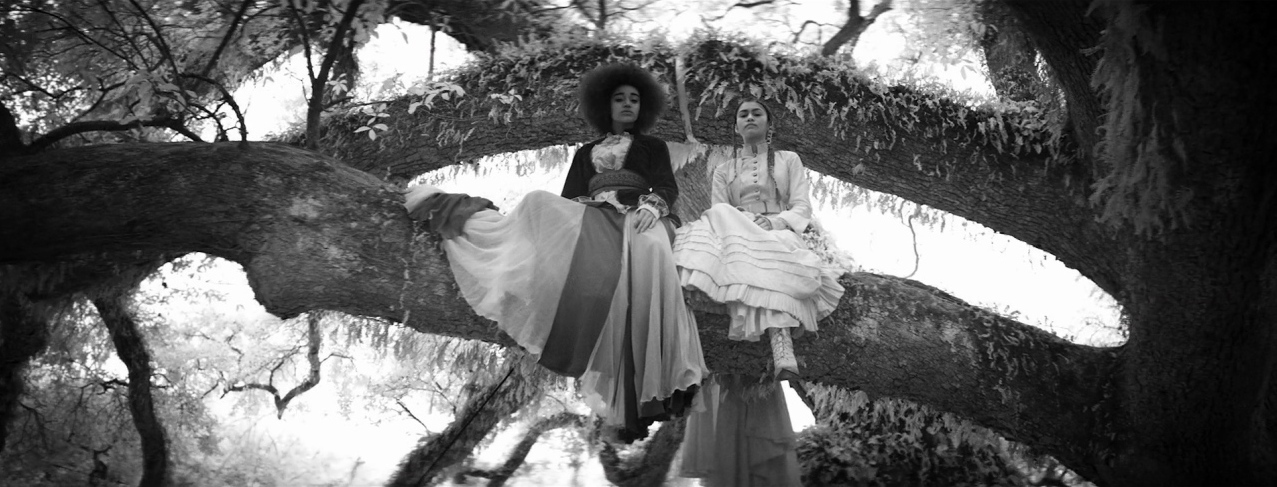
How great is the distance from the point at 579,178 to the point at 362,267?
60.9 inches

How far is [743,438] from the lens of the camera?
473cm

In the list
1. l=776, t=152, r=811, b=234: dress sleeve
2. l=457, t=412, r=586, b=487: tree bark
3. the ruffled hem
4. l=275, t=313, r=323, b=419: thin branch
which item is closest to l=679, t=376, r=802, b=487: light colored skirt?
the ruffled hem

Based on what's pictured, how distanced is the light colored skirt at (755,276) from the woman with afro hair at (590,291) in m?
0.13

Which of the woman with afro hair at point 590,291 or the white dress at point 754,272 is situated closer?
the woman with afro hair at point 590,291

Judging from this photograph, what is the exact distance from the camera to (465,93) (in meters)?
5.88

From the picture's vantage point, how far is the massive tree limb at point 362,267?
13.8ft

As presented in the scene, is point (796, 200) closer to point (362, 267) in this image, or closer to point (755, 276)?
point (755, 276)

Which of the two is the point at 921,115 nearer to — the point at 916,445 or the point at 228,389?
the point at 916,445

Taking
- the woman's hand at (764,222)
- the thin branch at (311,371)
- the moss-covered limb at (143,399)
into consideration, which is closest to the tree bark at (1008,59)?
the woman's hand at (764,222)

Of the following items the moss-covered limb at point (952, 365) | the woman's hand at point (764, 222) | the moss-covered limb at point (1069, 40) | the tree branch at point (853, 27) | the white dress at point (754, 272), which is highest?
the tree branch at point (853, 27)

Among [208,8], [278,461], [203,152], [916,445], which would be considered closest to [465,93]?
[203,152]

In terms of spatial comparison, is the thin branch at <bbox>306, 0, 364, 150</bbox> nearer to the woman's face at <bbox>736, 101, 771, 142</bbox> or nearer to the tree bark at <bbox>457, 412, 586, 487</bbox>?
the woman's face at <bbox>736, 101, 771, 142</bbox>

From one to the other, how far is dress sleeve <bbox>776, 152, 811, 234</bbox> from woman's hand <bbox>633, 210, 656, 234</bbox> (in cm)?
78

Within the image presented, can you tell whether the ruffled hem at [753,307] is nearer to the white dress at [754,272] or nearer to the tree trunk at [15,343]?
the white dress at [754,272]
